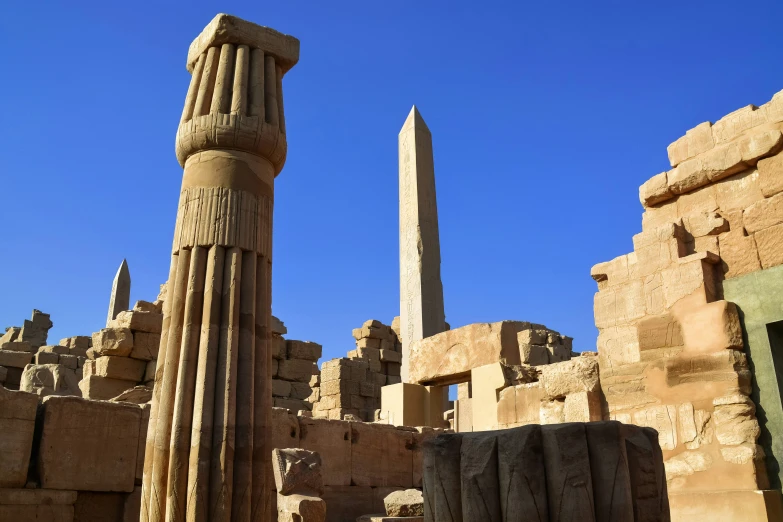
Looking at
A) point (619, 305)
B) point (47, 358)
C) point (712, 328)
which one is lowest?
point (712, 328)

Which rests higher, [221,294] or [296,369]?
[296,369]

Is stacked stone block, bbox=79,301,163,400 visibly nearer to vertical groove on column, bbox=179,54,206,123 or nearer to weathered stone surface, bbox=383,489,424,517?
weathered stone surface, bbox=383,489,424,517

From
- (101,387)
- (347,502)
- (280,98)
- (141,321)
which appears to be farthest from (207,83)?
(101,387)

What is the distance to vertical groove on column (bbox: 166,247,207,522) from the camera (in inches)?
217

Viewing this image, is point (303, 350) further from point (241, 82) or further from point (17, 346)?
point (241, 82)

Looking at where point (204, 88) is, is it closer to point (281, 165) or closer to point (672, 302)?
point (281, 165)

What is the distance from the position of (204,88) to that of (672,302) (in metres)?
4.69

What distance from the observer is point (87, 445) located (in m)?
6.65

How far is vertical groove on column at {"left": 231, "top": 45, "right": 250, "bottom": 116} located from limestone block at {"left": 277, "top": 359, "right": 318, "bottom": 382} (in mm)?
8265

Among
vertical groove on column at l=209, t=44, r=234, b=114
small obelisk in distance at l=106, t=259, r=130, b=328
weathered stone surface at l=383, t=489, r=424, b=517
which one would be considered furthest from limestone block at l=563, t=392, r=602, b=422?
small obelisk in distance at l=106, t=259, r=130, b=328

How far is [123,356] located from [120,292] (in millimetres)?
15987

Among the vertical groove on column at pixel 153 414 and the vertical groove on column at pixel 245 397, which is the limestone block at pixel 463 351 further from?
the vertical groove on column at pixel 153 414

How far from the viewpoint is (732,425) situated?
501cm

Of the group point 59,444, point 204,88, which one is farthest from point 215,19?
point 59,444
